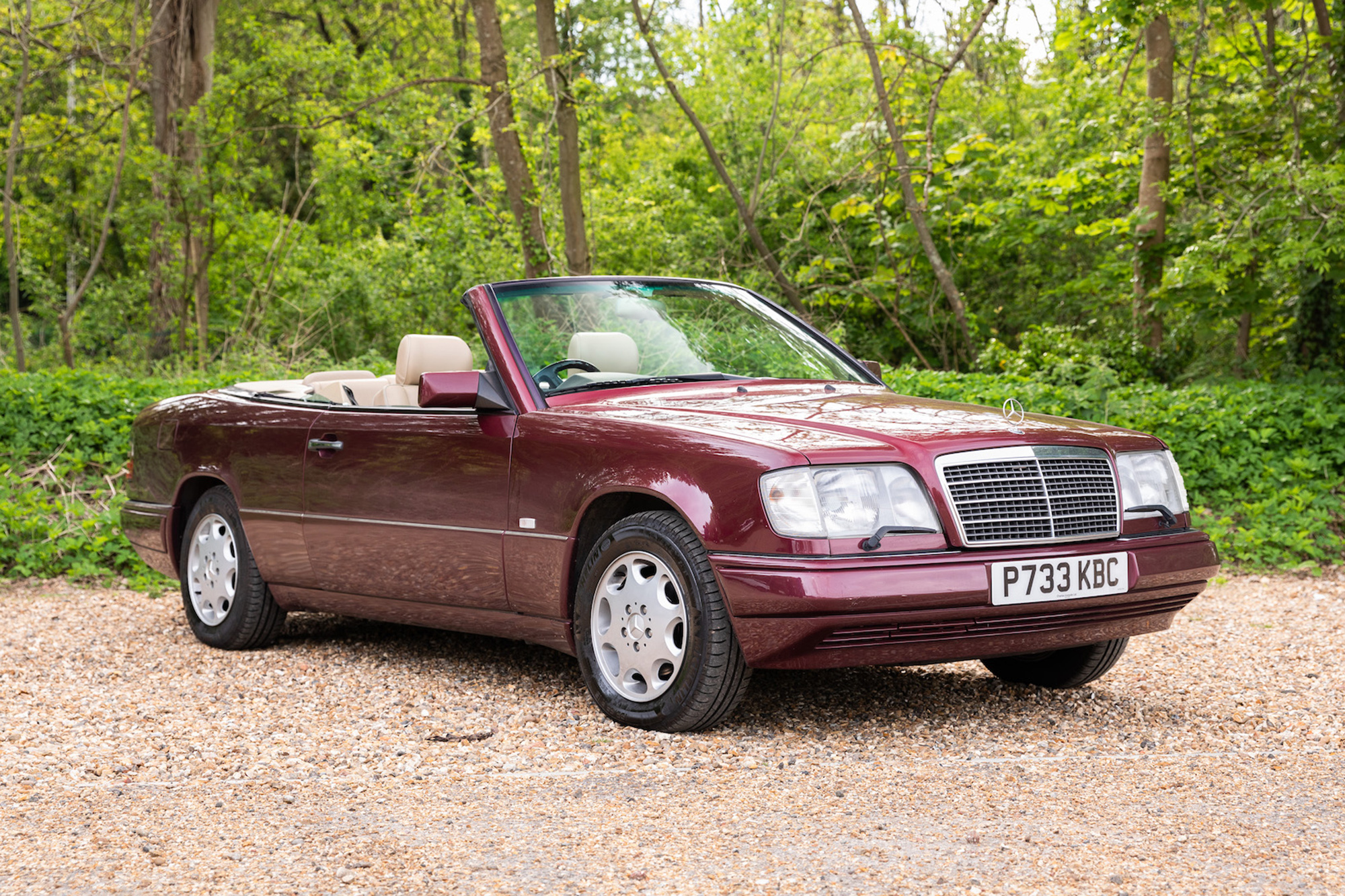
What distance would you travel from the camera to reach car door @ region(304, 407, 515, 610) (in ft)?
16.1

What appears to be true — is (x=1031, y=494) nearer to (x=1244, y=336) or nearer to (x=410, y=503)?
(x=410, y=503)

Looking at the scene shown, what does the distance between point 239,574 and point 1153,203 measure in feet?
29.8

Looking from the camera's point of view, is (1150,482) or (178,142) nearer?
(1150,482)

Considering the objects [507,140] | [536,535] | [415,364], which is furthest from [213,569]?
[507,140]

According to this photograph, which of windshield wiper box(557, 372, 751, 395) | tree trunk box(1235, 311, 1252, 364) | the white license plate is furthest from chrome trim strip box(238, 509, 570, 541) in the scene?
tree trunk box(1235, 311, 1252, 364)

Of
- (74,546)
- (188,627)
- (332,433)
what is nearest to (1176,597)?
(332,433)

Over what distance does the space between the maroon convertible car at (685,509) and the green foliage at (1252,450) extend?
13.6 feet

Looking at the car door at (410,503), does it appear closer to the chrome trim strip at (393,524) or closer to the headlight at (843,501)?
the chrome trim strip at (393,524)

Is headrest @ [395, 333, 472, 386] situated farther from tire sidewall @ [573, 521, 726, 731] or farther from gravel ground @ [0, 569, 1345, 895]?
tire sidewall @ [573, 521, 726, 731]

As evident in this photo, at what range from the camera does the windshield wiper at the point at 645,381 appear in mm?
5035

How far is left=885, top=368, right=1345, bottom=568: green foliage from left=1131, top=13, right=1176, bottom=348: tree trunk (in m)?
2.21

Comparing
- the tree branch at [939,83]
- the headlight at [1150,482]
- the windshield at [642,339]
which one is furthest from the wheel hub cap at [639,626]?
the tree branch at [939,83]

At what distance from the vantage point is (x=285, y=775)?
397cm

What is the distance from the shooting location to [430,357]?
588 centimetres
